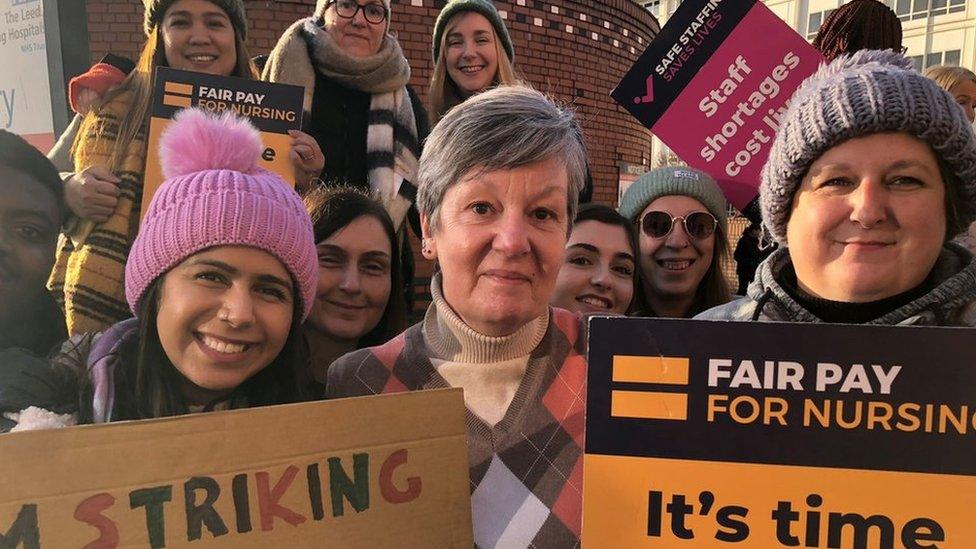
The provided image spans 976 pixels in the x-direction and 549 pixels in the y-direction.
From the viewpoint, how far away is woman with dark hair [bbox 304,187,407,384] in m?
2.23

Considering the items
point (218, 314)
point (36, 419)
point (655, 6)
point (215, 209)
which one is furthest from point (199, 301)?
point (655, 6)

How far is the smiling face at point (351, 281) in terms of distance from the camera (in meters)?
2.23

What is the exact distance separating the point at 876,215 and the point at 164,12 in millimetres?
2316

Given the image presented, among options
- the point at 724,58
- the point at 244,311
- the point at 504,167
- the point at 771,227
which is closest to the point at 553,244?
the point at 504,167

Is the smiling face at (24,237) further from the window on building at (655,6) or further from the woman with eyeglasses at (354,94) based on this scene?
the window on building at (655,6)

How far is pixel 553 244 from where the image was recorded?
5.41ft

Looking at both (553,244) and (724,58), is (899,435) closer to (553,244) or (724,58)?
(553,244)

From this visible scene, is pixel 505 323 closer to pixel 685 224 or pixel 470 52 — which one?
pixel 685 224

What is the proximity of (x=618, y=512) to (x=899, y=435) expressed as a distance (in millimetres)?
511

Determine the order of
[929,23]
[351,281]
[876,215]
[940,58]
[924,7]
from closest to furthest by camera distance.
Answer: [876,215] → [351,281] → [929,23] → [924,7] → [940,58]

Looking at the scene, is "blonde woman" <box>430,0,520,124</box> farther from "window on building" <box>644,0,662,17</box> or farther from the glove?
"window on building" <box>644,0,662,17</box>

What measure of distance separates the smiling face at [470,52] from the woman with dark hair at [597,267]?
1.10 metres

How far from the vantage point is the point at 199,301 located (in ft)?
5.08

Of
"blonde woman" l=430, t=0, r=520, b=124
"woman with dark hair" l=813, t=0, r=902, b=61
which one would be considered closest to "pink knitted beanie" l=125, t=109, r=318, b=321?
"blonde woman" l=430, t=0, r=520, b=124
